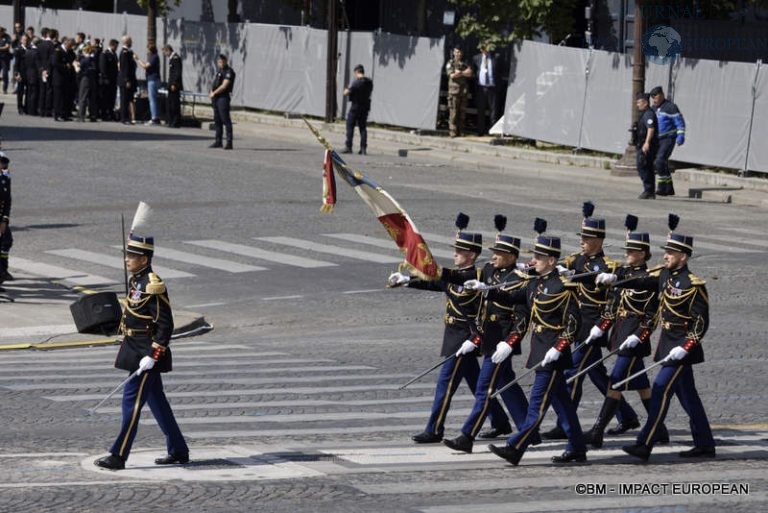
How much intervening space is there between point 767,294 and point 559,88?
707 inches

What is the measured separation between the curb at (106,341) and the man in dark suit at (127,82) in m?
24.7

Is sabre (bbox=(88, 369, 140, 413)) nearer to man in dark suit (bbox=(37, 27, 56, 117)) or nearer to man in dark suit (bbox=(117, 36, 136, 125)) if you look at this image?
man in dark suit (bbox=(117, 36, 136, 125))

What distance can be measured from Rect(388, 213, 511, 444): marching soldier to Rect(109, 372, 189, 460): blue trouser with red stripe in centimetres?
214

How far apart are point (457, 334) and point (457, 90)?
27.8 m

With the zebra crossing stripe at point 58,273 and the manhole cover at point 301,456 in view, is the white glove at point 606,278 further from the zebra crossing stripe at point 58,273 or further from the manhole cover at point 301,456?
the zebra crossing stripe at point 58,273

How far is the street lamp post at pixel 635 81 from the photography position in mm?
34812

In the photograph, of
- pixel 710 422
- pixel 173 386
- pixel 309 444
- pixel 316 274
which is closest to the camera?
pixel 309 444

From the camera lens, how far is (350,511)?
1080cm

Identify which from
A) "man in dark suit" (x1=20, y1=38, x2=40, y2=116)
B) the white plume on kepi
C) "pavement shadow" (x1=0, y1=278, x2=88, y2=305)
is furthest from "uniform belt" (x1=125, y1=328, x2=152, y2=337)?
"man in dark suit" (x1=20, y1=38, x2=40, y2=116)

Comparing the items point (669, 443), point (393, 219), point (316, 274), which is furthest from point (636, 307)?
point (316, 274)

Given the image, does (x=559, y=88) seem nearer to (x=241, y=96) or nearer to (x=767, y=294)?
(x=241, y=96)

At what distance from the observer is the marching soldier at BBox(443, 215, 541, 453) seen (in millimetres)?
12984

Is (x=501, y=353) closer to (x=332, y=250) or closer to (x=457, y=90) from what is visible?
Answer: (x=332, y=250)

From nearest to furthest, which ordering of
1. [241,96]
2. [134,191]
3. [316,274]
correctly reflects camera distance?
1. [316,274]
2. [134,191]
3. [241,96]
